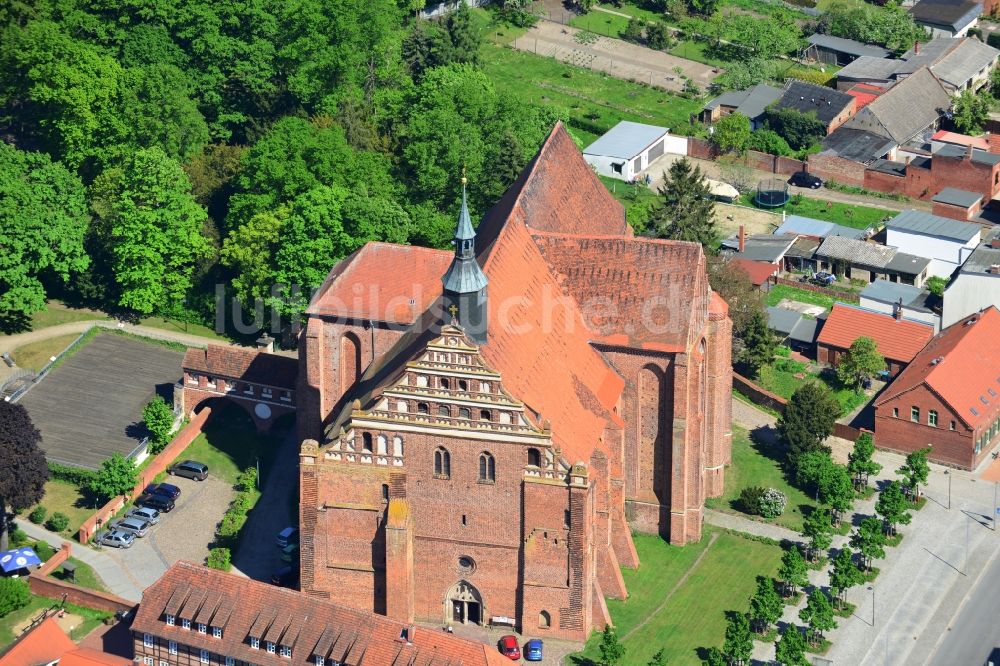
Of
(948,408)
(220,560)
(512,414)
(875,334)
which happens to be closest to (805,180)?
(875,334)

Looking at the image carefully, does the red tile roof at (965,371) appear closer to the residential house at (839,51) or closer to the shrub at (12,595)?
the shrub at (12,595)

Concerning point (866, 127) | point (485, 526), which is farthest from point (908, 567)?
point (866, 127)

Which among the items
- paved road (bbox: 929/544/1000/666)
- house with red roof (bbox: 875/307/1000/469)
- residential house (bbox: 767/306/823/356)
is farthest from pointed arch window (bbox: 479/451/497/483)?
residential house (bbox: 767/306/823/356)

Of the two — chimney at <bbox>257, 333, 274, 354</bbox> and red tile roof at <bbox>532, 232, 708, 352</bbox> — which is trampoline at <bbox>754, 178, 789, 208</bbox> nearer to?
chimney at <bbox>257, 333, 274, 354</bbox>

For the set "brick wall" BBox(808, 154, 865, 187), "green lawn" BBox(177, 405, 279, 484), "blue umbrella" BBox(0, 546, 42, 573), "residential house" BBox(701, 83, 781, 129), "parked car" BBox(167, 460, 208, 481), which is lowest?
"blue umbrella" BBox(0, 546, 42, 573)

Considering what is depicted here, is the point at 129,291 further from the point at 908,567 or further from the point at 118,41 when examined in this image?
the point at 908,567

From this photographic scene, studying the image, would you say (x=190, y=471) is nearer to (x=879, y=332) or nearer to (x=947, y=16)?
(x=879, y=332)

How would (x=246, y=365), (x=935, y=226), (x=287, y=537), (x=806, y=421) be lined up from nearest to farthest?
(x=287, y=537) < (x=806, y=421) < (x=246, y=365) < (x=935, y=226)
